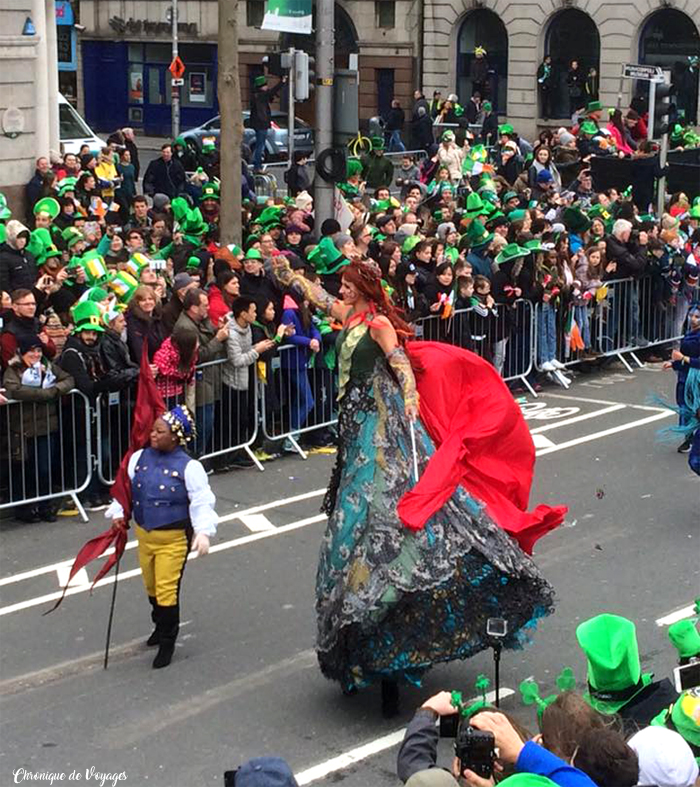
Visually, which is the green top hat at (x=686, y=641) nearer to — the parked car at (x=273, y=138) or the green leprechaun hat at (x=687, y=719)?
the green leprechaun hat at (x=687, y=719)

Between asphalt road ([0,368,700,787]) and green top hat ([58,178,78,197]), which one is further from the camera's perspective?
green top hat ([58,178,78,197])

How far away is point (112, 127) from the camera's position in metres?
48.4

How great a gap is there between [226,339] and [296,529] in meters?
1.90

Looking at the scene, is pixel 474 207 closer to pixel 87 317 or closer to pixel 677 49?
pixel 87 317

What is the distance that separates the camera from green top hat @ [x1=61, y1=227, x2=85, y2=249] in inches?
633

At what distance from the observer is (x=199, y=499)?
8.60m

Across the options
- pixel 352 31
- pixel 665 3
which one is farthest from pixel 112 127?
pixel 665 3

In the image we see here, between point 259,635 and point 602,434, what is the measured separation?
563 centimetres

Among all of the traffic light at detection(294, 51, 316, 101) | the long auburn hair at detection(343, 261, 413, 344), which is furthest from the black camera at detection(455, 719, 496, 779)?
the traffic light at detection(294, 51, 316, 101)

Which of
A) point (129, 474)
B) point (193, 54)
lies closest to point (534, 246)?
point (129, 474)

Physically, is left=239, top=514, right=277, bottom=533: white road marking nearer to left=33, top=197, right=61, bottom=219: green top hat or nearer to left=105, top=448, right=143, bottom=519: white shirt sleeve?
left=105, top=448, right=143, bottom=519: white shirt sleeve

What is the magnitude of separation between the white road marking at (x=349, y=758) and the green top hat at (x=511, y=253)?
27.3 feet

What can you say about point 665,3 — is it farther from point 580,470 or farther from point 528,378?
point 580,470

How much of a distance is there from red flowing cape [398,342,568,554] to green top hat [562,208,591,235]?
32.5ft
